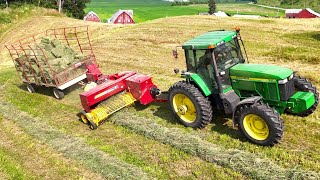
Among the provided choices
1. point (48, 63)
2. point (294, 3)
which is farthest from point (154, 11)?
point (48, 63)

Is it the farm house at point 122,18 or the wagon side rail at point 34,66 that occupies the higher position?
the farm house at point 122,18

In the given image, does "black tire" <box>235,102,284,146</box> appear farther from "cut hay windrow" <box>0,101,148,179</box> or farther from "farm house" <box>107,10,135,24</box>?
"farm house" <box>107,10,135,24</box>

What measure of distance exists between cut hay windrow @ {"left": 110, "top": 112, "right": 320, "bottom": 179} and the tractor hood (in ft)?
5.67

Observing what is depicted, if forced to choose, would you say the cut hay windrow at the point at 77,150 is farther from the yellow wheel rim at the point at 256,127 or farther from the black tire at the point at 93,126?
the yellow wheel rim at the point at 256,127

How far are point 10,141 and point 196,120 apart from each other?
5077 mm

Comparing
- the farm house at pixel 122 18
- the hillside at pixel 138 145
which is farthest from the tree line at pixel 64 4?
the hillside at pixel 138 145

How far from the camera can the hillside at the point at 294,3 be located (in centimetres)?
9718

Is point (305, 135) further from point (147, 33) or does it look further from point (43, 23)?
point (43, 23)

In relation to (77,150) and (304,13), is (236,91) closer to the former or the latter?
(77,150)

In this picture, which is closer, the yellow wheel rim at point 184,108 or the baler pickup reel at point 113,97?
the yellow wheel rim at point 184,108

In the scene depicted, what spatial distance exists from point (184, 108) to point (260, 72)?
2063 millimetres

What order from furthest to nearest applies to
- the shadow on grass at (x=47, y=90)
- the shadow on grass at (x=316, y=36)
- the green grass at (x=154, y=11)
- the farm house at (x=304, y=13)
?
the green grass at (x=154, y=11)
the farm house at (x=304, y=13)
the shadow on grass at (x=316, y=36)
the shadow on grass at (x=47, y=90)

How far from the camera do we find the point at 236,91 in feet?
25.1

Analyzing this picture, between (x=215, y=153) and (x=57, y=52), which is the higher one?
(x=57, y=52)
